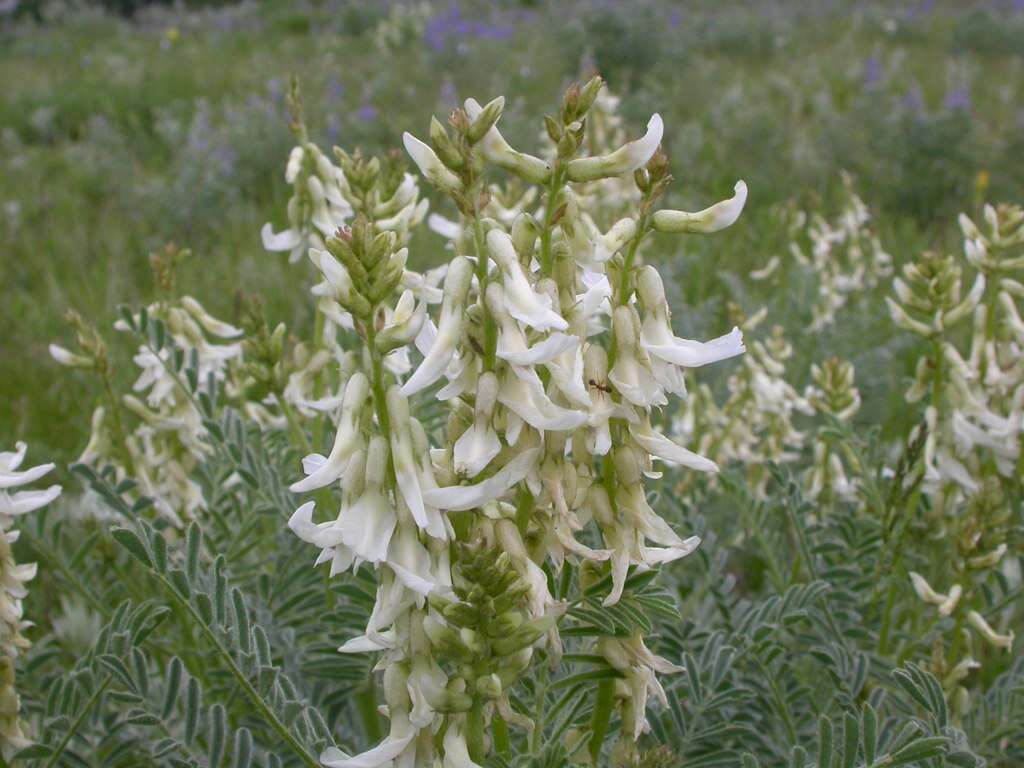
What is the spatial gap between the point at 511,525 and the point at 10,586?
740mm

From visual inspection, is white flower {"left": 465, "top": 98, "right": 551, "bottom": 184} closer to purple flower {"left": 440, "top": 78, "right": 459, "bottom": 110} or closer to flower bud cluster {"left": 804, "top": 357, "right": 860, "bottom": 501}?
flower bud cluster {"left": 804, "top": 357, "right": 860, "bottom": 501}

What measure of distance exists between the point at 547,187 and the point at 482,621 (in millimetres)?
402

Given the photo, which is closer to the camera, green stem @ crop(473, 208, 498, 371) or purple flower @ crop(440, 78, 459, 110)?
green stem @ crop(473, 208, 498, 371)

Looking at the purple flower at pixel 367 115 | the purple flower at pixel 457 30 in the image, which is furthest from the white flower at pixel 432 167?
the purple flower at pixel 457 30

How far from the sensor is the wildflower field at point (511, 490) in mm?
999

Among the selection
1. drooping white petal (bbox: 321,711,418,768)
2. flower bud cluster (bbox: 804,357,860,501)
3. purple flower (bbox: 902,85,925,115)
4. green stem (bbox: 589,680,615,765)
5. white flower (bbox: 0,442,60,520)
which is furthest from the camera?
purple flower (bbox: 902,85,925,115)

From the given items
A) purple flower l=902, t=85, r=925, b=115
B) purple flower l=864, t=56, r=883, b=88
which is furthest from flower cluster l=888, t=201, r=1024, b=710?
purple flower l=864, t=56, r=883, b=88

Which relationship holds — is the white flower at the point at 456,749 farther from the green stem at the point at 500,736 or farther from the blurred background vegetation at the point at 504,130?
the blurred background vegetation at the point at 504,130

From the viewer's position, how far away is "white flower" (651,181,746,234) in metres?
1.04

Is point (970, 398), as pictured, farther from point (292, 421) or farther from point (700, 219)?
point (292, 421)

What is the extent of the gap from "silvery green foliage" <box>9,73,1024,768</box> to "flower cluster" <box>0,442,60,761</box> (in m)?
0.06

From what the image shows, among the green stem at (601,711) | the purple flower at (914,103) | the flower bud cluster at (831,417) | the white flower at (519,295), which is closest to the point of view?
the white flower at (519,295)

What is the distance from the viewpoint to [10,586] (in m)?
1.39

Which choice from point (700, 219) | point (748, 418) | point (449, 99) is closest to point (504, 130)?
point (449, 99)
